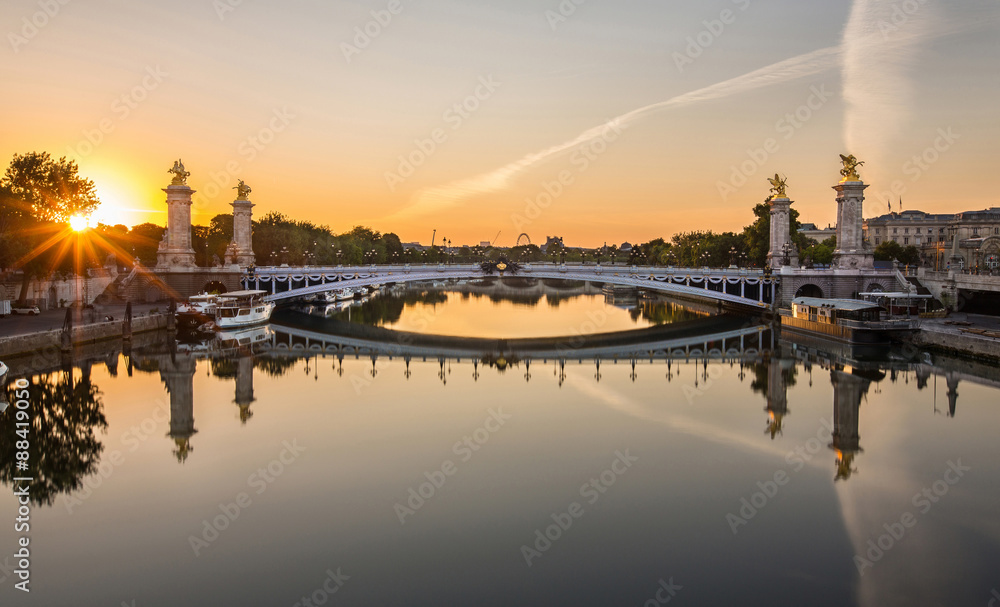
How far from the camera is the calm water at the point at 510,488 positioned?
34.4 feet

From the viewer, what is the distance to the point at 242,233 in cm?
5753

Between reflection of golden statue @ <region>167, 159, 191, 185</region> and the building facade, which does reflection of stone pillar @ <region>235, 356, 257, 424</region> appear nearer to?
reflection of golden statue @ <region>167, 159, 191, 185</region>

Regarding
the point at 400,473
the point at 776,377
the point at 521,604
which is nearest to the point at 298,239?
the point at 776,377

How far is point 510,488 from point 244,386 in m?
14.8

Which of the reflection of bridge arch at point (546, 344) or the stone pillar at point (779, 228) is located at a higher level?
the stone pillar at point (779, 228)

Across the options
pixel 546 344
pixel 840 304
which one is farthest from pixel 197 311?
pixel 840 304

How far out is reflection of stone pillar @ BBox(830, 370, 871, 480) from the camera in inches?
652

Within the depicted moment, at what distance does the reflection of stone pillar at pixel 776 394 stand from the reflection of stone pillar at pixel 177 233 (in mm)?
39838

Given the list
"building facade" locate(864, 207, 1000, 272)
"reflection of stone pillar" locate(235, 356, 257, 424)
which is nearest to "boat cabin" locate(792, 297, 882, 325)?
"reflection of stone pillar" locate(235, 356, 257, 424)

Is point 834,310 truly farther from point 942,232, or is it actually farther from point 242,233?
point 942,232

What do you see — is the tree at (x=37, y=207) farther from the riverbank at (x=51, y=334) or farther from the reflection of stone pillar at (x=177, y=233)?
the reflection of stone pillar at (x=177, y=233)

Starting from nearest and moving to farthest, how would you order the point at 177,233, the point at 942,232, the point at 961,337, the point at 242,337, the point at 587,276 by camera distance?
the point at 961,337, the point at 242,337, the point at 587,276, the point at 177,233, the point at 942,232

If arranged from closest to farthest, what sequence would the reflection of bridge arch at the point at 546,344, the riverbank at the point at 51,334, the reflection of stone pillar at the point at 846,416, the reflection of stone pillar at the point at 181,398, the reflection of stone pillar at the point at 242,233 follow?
1. the reflection of stone pillar at the point at 846,416
2. the reflection of stone pillar at the point at 181,398
3. the riverbank at the point at 51,334
4. the reflection of bridge arch at the point at 546,344
5. the reflection of stone pillar at the point at 242,233

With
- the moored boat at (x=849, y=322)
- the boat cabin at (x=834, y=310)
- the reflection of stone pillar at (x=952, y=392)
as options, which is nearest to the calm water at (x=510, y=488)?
the reflection of stone pillar at (x=952, y=392)
